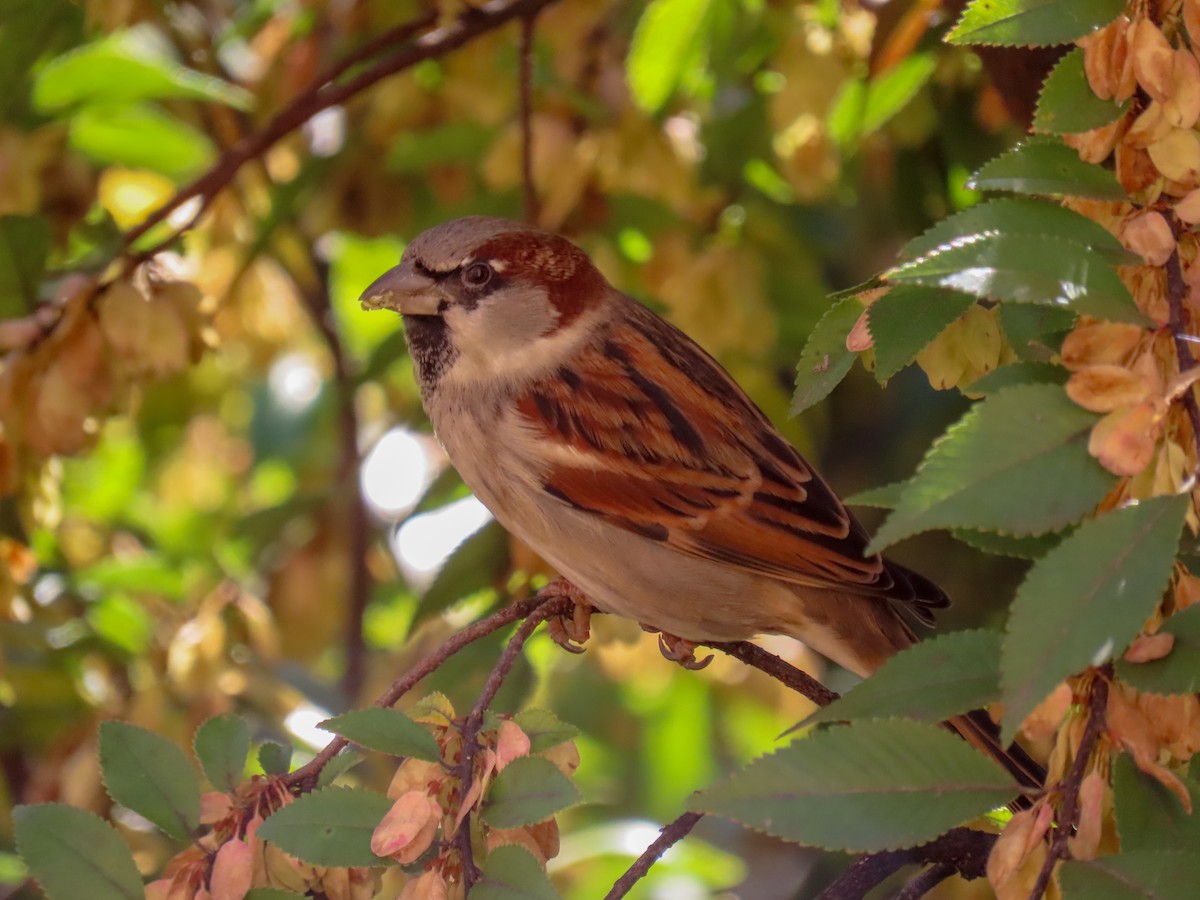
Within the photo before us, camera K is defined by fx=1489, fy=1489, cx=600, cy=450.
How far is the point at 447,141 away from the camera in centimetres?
249

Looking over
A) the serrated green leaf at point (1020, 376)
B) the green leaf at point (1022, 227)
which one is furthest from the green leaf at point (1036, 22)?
the serrated green leaf at point (1020, 376)

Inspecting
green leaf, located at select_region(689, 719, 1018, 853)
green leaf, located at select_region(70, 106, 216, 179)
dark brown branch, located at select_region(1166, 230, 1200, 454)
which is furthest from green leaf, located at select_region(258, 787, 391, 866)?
green leaf, located at select_region(70, 106, 216, 179)

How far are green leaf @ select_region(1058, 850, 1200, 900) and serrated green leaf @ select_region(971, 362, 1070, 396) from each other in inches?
13.7

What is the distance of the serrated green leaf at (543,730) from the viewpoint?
50.8 inches

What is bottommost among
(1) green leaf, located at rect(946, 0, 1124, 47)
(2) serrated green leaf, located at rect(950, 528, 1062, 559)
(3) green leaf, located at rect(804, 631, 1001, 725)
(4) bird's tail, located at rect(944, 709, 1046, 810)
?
(4) bird's tail, located at rect(944, 709, 1046, 810)

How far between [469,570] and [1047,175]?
1147 mm

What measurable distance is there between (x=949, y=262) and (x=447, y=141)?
5.15 feet

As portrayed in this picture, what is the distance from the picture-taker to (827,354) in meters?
1.32

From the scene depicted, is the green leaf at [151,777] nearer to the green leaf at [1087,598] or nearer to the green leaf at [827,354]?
the green leaf at [827,354]

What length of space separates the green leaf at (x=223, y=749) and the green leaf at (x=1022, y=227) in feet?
2.44

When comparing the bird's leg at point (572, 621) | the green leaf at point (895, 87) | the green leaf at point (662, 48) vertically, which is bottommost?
the bird's leg at point (572, 621)

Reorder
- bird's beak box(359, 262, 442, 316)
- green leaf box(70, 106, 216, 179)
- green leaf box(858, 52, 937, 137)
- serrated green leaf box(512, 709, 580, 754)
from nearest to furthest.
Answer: serrated green leaf box(512, 709, 580, 754) < bird's beak box(359, 262, 442, 316) < green leaf box(858, 52, 937, 137) < green leaf box(70, 106, 216, 179)

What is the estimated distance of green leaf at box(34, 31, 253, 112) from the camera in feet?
7.61

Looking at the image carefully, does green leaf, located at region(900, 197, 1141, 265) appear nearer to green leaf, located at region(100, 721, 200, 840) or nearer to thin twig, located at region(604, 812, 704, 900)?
thin twig, located at region(604, 812, 704, 900)
